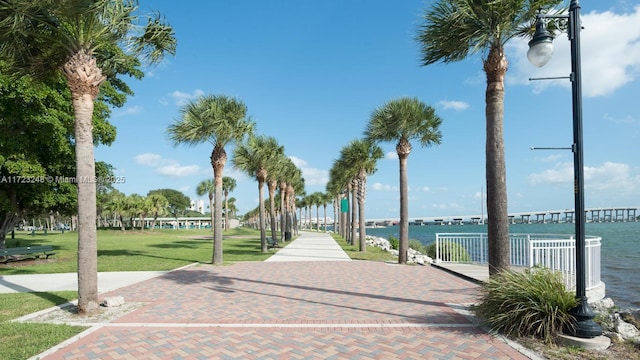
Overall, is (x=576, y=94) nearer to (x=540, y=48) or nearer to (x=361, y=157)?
(x=540, y=48)

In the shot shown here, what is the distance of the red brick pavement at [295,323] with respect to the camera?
4945 mm

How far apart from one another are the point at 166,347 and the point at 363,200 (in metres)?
18.4

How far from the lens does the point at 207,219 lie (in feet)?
381

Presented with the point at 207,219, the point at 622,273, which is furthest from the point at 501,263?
the point at 207,219

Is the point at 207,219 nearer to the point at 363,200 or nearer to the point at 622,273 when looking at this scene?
the point at 363,200

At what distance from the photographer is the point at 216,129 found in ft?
51.1

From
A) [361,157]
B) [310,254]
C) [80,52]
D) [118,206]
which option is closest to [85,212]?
[80,52]

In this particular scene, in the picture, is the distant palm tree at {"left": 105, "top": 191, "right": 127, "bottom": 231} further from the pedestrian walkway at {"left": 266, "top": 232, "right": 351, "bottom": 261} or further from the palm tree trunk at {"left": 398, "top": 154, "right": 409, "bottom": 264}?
the palm tree trunk at {"left": 398, "top": 154, "right": 409, "bottom": 264}

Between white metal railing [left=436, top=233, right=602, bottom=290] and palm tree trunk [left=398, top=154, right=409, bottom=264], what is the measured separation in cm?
131

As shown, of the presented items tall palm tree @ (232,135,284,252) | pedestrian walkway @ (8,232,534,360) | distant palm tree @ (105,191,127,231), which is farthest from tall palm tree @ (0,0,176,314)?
distant palm tree @ (105,191,127,231)

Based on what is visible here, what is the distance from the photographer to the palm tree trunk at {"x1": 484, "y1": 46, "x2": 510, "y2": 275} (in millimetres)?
6953

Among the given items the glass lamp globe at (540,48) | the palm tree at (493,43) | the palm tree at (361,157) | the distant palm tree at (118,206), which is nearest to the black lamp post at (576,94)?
the glass lamp globe at (540,48)

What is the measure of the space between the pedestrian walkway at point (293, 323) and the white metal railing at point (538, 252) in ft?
6.06

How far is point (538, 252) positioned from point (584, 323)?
13.9 feet
